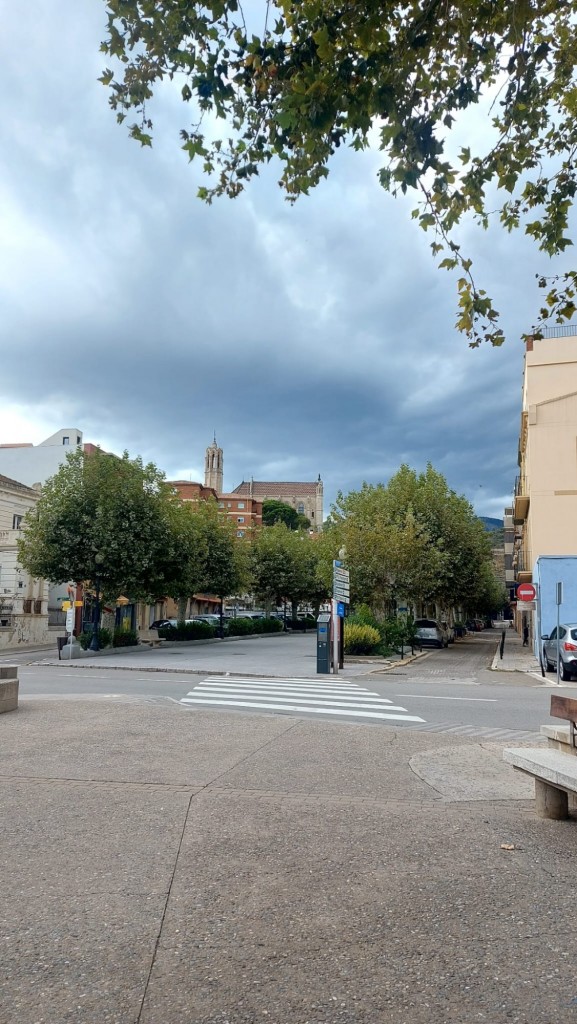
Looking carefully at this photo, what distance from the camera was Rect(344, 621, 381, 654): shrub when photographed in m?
28.5

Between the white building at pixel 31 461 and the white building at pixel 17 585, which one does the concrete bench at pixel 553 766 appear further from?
the white building at pixel 31 461

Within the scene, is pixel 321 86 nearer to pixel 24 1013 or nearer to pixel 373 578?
pixel 24 1013

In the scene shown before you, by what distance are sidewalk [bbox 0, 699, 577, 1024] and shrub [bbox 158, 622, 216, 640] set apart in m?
33.1

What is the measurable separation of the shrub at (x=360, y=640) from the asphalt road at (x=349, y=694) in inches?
176

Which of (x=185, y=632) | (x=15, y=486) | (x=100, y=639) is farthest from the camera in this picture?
(x=15, y=486)

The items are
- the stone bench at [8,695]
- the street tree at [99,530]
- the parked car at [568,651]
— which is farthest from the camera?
the street tree at [99,530]

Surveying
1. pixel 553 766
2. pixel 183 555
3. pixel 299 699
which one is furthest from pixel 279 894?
pixel 183 555

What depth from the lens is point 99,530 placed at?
102 ft

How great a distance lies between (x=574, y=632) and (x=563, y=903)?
717 inches

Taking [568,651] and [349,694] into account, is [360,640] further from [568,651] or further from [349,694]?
[349,694]

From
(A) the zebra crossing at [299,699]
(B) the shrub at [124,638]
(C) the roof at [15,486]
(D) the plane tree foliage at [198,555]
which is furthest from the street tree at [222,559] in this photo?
(A) the zebra crossing at [299,699]

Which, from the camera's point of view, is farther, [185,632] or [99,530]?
[185,632]

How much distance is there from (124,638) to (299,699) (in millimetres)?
21993

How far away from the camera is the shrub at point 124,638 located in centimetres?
3403
